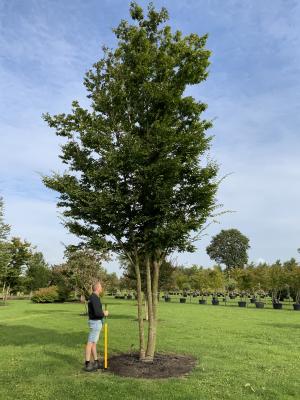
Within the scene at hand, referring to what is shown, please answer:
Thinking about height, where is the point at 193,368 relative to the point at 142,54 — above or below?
below

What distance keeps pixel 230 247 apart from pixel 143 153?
108443mm

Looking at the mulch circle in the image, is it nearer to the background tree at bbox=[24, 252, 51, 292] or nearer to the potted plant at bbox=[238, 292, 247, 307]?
the potted plant at bbox=[238, 292, 247, 307]

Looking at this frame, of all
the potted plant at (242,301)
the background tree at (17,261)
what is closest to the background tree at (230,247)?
the potted plant at (242,301)

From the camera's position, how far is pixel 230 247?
11500cm

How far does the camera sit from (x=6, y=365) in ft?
32.6

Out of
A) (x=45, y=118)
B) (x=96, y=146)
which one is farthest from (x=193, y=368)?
(x=45, y=118)

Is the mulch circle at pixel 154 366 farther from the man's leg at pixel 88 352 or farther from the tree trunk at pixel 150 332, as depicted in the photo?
the man's leg at pixel 88 352

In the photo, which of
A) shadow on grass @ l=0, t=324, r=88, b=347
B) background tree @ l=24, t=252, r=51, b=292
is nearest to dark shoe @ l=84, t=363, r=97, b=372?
shadow on grass @ l=0, t=324, r=88, b=347

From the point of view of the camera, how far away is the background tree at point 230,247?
114m

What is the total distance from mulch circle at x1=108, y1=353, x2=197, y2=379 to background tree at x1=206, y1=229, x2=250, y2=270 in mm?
105671

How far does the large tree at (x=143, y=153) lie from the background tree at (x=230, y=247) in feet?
348

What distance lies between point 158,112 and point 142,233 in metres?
3.09

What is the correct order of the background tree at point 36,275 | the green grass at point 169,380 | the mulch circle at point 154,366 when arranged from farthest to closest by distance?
the background tree at point 36,275 < the mulch circle at point 154,366 < the green grass at point 169,380

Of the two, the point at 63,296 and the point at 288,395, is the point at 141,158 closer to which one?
the point at 288,395
